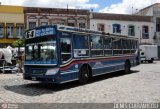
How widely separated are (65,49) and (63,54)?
1.08 feet

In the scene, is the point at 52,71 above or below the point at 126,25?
below

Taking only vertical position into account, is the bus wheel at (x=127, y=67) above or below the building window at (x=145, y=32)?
below

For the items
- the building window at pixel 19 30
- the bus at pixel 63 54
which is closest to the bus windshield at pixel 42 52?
the bus at pixel 63 54

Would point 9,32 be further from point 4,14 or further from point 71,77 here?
point 71,77

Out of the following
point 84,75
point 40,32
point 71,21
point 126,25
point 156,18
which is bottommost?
point 84,75

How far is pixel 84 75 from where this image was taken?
1608 centimetres

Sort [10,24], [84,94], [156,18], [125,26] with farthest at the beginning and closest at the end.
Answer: [156,18], [125,26], [10,24], [84,94]

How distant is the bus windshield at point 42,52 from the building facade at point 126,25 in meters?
35.0

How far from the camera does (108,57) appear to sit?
1877cm

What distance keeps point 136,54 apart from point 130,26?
30.1 meters

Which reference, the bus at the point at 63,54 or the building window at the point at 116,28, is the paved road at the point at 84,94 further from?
the building window at the point at 116,28

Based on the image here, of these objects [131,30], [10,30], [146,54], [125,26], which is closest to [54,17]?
[10,30]

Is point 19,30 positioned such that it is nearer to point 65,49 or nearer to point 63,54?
point 65,49

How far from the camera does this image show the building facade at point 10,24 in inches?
1750
